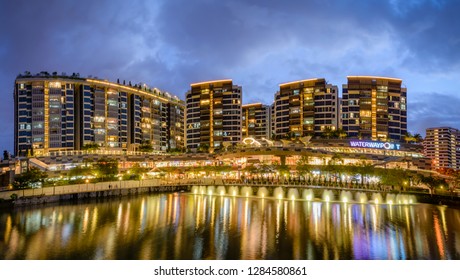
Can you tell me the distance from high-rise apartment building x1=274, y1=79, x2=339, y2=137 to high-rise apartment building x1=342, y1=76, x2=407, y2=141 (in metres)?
4.54

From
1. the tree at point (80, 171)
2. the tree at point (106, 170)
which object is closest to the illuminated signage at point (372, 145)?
the tree at point (106, 170)

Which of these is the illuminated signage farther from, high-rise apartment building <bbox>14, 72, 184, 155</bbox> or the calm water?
high-rise apartment building <bbox>14, 72, 184, 155</bbox>

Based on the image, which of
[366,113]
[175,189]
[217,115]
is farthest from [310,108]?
[175,189]

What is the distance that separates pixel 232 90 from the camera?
143250mm

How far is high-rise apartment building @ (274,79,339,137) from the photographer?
132250 mm

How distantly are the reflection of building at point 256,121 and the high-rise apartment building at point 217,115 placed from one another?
25.6 m

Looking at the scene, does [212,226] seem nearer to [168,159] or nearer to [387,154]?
[168,159]

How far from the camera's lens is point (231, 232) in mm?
42625

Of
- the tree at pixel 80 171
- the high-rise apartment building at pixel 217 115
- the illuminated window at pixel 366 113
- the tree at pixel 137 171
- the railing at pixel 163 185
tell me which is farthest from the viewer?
the high-rise apartment building at pixel 217 115

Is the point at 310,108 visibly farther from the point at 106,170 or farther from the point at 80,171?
the point at 80,171

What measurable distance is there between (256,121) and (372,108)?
5407 centimetres

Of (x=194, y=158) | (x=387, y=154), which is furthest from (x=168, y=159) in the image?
(x=387, y=154)

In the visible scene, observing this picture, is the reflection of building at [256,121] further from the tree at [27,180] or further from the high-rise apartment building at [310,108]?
the tree at [27,180]

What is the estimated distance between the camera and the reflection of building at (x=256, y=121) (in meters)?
167
